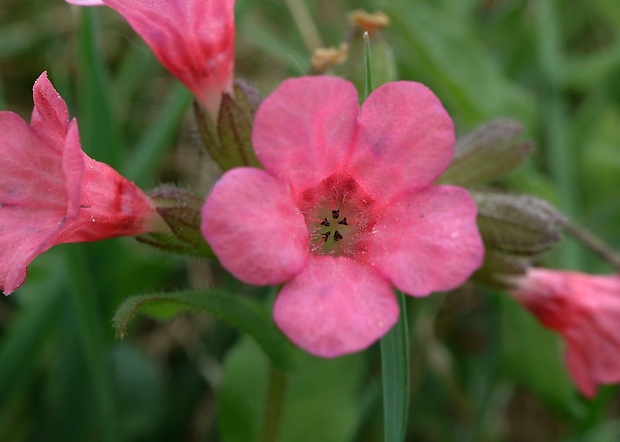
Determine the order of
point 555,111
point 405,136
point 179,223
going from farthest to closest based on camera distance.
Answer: point 555,111, point 179,223, point 405,136

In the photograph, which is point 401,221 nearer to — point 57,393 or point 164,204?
point 164,204

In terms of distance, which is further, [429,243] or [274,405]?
[274,405]

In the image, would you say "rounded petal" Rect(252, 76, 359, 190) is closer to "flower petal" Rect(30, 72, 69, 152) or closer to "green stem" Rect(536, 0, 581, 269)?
"flower petal" Rect(30, 72, 69, 152)

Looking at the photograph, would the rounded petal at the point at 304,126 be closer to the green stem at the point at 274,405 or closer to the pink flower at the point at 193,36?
the pink flower at the point at 193,36

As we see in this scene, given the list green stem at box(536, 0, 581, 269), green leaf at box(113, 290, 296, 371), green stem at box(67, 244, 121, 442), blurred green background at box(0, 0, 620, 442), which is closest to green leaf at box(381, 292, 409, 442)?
green leaf at box(113, 290, 296, 371)

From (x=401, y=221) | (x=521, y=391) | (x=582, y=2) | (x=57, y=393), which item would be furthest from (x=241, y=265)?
(x=582, y=2)

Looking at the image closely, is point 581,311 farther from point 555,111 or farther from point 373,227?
point 555,111

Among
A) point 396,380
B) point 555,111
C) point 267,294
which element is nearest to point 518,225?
point 396,380
